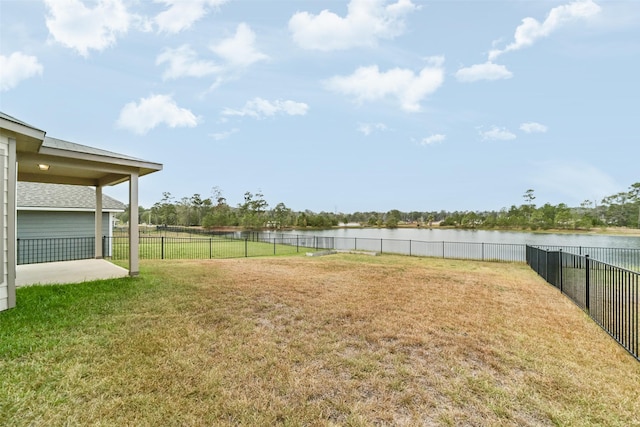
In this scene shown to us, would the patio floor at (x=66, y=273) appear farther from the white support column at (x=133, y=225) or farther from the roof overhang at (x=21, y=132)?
the roof overhang at (x=21, y=132)

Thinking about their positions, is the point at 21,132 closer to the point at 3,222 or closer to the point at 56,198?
the point at 3,222

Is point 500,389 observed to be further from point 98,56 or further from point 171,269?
point 98,56

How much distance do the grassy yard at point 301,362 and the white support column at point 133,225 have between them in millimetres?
1217

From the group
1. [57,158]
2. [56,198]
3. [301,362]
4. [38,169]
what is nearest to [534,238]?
[301,362]

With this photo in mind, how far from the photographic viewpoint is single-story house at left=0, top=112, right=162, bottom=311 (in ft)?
13.5

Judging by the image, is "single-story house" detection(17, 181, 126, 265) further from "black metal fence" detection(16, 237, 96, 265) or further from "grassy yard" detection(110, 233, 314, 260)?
"grassy yard" detection(110, 233, 314, 260)

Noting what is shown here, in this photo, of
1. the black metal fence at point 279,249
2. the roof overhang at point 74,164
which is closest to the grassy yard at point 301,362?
the roof overhang at point 74,164

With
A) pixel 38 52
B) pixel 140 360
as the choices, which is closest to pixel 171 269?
pixel 140 360

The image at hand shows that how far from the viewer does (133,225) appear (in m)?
6.35

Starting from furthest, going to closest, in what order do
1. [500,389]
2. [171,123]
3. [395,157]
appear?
[395,157] < [171,123] < [500,389]

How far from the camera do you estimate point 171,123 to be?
1761 centimetres

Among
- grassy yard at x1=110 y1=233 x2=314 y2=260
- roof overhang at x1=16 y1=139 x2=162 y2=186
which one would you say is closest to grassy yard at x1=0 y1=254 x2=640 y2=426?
roof overhang at x1=16 y1=139 x2=162 y2=186

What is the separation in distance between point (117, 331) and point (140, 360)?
3.43 ft

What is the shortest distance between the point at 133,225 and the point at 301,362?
5.51 meters
